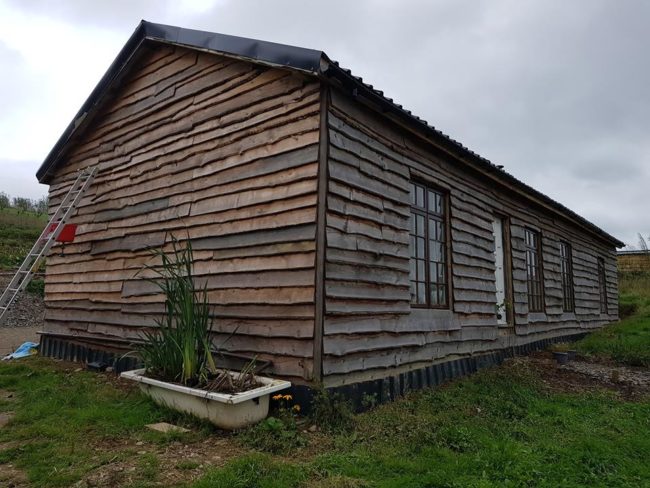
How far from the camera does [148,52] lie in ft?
24.2

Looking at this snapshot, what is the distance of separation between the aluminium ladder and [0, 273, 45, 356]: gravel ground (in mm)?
3171

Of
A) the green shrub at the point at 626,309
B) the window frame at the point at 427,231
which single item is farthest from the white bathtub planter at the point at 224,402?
the green shrub at the point at 626,309

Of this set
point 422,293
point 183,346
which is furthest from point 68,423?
point 422,293

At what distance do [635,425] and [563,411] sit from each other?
637mm

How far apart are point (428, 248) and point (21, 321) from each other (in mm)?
14827

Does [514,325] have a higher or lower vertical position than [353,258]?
lower

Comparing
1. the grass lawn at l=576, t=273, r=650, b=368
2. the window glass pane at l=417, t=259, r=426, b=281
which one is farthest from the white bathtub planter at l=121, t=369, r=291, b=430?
the grass lawn at l=576, t=273, r=650, b=368

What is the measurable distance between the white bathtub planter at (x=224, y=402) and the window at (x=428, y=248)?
8.60 feet

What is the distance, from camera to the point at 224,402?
373cm

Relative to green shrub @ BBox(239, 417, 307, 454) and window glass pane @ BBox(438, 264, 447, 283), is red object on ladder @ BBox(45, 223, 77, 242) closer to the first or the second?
green shrub @ BBox(239, 417, 307, 454)

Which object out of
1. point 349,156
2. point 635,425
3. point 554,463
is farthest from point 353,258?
point 635,425

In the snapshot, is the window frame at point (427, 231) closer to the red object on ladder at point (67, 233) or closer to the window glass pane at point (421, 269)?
the window glass pane at point (421, 269)

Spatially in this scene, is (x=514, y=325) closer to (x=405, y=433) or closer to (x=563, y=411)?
(x=563, y=411)

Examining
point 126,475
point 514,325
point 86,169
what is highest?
point 86,169
